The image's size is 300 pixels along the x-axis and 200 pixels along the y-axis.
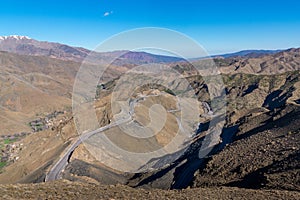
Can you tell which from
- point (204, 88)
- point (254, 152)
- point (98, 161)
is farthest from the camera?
point (204, 88)

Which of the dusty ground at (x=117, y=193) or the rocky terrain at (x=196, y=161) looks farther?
the rocky terrain at (x=196, y=161)

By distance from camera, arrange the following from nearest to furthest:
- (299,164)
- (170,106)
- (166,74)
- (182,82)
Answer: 1. (299,164)
2. (170,106)
3. (182,82)
4. (166,74)

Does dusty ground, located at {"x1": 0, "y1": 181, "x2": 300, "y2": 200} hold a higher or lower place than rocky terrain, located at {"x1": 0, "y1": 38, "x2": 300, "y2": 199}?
higher

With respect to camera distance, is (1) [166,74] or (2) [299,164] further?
(1) [166,74]

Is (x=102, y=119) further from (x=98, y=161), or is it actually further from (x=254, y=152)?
(x=254, y=152)

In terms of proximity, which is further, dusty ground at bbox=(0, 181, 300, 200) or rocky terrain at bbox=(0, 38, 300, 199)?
rocky terrain at bbox=(0, 38, 300, 199)

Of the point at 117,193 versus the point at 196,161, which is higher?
the point at 117,193

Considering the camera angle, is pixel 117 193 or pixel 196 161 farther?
pixel 196 161

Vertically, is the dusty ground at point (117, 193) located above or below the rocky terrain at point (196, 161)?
above

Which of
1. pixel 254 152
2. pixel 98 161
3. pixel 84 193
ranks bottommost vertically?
pixel 98 161

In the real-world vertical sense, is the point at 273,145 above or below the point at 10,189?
below

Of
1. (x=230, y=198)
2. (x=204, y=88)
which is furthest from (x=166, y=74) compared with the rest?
(x=230, y=198)
